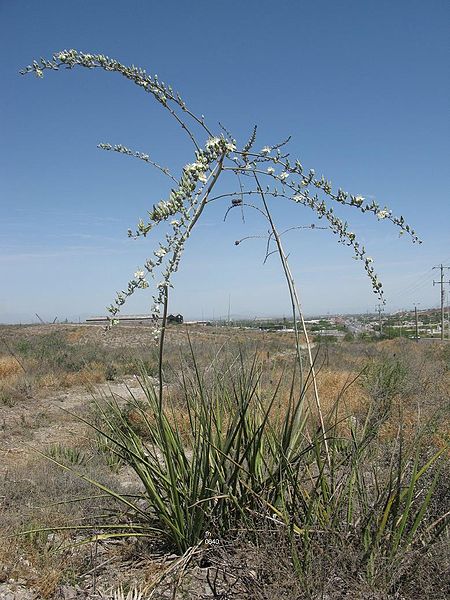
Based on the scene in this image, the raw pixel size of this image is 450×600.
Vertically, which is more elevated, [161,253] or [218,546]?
[161,253]

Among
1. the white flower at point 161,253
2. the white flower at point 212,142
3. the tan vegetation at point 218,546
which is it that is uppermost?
the white flower at point 212,142

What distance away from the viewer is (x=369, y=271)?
124 inches

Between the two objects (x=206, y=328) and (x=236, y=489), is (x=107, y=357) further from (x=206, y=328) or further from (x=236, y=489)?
(x=236, y=489)

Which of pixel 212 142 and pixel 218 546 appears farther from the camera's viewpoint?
pixel 218 546

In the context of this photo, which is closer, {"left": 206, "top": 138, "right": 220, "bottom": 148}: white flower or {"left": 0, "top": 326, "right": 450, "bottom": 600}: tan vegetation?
{"left": 0, "top": 326, "right": 450, "bottom": 600}: tan vegetation

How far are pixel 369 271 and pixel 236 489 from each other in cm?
154

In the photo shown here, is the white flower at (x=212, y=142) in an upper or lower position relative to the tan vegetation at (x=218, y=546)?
upper

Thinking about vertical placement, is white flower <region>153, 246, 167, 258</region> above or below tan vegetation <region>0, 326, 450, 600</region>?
above

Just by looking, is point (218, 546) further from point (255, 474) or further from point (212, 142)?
point (212, 142)

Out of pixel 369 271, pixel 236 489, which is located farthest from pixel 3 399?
pixel 369 271

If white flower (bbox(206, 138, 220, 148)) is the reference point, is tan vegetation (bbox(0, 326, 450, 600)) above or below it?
below

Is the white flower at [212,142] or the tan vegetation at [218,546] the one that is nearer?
the tan vegetation at [218,546]

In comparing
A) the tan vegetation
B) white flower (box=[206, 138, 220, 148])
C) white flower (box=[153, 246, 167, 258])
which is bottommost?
the tan vegetation

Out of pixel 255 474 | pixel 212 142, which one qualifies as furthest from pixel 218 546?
pixel 212 142
